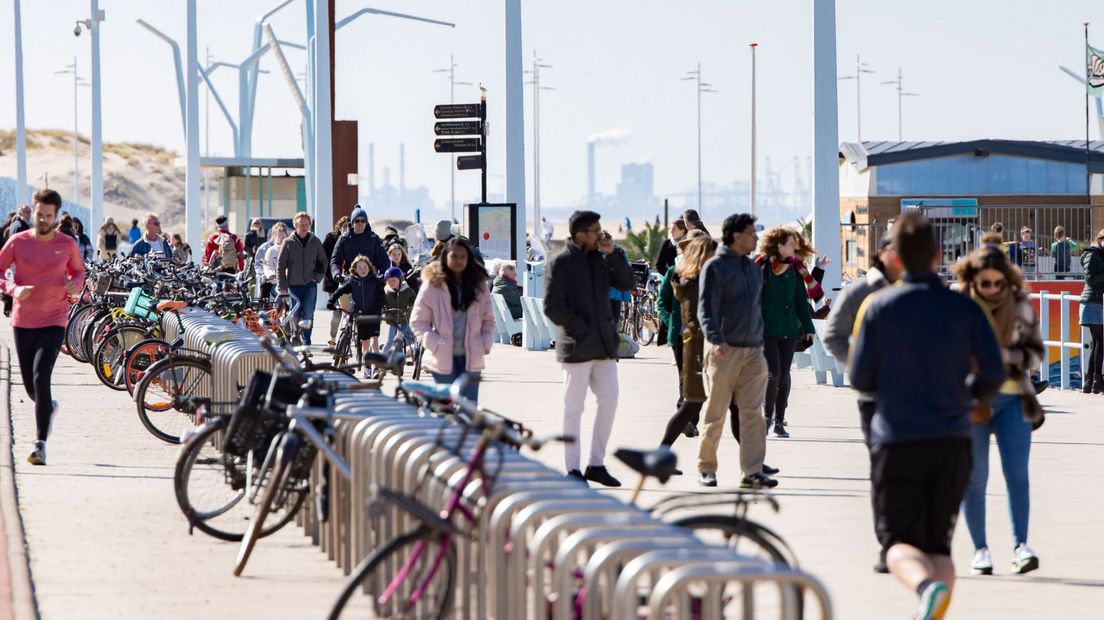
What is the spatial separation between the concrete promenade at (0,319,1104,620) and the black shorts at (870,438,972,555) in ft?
3.87

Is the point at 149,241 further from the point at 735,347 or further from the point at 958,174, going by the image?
the point at 958,174

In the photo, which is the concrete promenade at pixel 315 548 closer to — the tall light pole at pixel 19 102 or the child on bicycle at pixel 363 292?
the child on bicycle at pixel 363 292

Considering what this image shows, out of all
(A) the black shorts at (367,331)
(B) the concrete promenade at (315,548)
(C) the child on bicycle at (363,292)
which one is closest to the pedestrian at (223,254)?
(C) the child on bicycle at (363,292)

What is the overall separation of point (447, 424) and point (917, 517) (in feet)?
6.39

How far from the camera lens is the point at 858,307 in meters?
8.95

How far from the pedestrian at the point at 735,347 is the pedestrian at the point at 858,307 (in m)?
2.22

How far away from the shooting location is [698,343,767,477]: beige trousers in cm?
1168

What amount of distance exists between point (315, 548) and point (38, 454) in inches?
153

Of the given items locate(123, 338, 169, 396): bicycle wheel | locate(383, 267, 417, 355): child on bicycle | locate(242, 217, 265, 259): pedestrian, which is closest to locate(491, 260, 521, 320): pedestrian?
locate(383, 267, 417, 355): child on bicycle

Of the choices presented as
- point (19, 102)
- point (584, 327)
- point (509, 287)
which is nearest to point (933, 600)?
point (584, 327)

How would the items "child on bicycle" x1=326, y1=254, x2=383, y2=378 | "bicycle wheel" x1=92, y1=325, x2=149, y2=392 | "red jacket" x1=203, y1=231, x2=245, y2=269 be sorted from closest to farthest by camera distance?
"bicycle wheel" x1=92, y1=325, x2=149, y2=392
"child on bicycle" x1=326, y1=254, x2=383, y2=378
"red jacket" x1=203, y1=231, x2=245, y2=269

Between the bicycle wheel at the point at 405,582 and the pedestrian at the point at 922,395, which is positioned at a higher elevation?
the pedestrian at the point at 922,395

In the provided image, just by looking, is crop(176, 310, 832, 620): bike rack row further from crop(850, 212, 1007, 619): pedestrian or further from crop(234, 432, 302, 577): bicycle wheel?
crop(850, 212, 1007, 619): pedestrian

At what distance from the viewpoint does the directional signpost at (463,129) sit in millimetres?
27281
